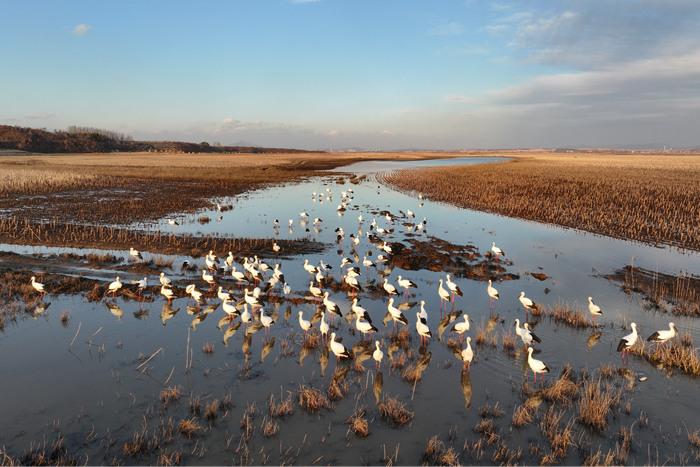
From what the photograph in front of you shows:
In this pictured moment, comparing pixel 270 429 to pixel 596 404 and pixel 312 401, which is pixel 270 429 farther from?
pixel 596 404

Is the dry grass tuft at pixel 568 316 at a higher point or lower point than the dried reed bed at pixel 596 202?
lower

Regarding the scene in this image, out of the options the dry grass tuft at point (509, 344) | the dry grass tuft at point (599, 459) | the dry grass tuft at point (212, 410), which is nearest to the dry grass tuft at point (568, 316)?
the dry grass tuft at point (509, 344)

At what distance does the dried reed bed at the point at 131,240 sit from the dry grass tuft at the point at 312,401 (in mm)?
12481

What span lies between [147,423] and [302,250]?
46.3 feet

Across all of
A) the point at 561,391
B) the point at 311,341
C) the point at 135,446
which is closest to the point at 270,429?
the point at 135,446

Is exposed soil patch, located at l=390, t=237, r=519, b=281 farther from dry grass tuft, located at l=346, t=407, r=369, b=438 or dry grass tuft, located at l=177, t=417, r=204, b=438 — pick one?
dry grass tuft, located at l=177, t=417, r=204, b=438

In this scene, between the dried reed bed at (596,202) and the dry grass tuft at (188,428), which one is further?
the dried reed bed at (596,202)

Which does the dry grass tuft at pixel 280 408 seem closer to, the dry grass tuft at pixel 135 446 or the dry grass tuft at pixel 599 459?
the dry grass tuft at pixel 135 446

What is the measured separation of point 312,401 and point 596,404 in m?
5.44

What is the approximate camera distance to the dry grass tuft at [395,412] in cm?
842

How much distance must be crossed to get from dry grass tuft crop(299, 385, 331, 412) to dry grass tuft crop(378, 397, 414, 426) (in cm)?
109

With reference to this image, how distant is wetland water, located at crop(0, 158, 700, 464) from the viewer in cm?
766

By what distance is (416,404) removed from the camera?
29.6 ft

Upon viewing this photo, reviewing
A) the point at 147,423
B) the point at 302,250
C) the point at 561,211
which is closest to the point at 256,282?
the point at 302,250
